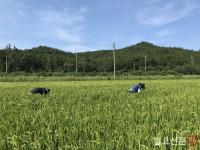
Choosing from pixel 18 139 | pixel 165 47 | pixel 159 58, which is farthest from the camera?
pixel 165 47

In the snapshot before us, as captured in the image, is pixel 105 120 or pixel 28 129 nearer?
pixel 28 129

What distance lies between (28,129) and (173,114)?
2.88m

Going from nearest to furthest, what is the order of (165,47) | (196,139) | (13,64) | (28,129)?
(196,139) → (28,129) → (13,64) → (165,47)

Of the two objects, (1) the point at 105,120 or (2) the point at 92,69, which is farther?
(2) the point at 92,69

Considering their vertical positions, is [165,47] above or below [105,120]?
above

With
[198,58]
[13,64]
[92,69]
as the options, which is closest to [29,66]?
[13,64]

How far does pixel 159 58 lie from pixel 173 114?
126676 millimetres

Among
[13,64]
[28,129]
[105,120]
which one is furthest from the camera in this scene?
[13,64]

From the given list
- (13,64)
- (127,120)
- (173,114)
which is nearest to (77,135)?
(127,120)

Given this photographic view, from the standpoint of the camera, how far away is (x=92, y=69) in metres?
109

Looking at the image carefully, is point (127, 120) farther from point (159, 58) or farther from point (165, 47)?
point (165, 47)

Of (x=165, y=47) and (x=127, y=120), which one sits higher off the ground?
(x=165, y=47)

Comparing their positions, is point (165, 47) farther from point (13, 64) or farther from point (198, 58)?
point (13, 64)

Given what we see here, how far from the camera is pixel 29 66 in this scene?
107312 mm
